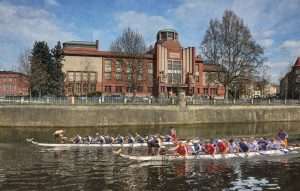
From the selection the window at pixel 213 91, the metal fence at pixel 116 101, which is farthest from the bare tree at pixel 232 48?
the window at pixel 213 91

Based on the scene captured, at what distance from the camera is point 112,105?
54375 millimetres

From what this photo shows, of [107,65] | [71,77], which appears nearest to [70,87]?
[71,77]

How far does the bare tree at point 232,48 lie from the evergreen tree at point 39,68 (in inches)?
1199

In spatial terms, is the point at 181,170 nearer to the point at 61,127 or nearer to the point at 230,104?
the point at 61,127

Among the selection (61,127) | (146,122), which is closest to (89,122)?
(61,127)

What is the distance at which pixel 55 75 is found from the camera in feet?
219

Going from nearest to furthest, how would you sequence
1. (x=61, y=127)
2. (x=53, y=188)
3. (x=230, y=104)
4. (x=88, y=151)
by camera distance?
1. (x=53, y=188)
2. (x=88, y=151)
3. (x=61, y=127)
4. (x=230, y=104)

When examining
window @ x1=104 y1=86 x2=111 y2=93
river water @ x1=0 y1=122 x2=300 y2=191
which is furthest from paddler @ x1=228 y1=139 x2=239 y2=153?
window @ x1=104 y1=86 x2=111 y2=93

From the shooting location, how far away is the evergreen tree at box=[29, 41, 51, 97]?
208ft

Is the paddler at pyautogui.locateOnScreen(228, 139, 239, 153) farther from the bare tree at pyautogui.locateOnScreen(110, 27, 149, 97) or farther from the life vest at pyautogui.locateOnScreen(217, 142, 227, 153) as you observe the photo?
the bare tree at pyautogui.locateOnScreen(110, 27, 149, 97)

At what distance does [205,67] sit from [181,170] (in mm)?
73584

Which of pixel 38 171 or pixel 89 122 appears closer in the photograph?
pixel 38 171

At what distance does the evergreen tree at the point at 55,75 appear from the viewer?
66.0 metres

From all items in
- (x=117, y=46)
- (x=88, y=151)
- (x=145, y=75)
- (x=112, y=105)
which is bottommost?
(x=88, y=151)
